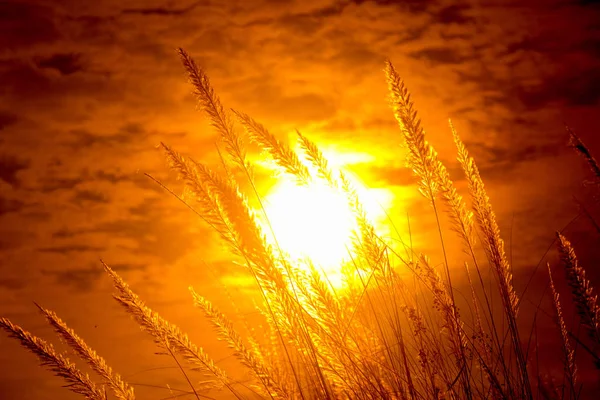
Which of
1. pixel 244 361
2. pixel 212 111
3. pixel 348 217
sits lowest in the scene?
pixel 244 361

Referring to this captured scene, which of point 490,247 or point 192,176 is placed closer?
point 192,176

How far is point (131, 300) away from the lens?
8.68 feet

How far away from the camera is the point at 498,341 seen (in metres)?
2.97

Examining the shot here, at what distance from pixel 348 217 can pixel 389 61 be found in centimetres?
71

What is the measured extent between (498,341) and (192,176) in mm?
1842

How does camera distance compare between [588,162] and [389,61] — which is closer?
[588,162]

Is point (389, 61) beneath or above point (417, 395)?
above

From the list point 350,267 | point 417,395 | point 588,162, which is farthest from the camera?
point 350,267

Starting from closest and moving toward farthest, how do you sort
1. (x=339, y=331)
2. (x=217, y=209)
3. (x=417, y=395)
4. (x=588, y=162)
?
(x=588, y=162), (x=217, y=209), (x=339, y=331), (x=417, y=395)

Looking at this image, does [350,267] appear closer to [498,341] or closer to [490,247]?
[490,247]

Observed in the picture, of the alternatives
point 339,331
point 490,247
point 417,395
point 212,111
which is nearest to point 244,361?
point 339,331

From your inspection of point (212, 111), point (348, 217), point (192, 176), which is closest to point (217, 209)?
point (192, 176)

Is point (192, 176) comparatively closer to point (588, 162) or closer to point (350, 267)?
point (350, 267)

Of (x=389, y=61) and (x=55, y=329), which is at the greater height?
(x=389, y=61)
